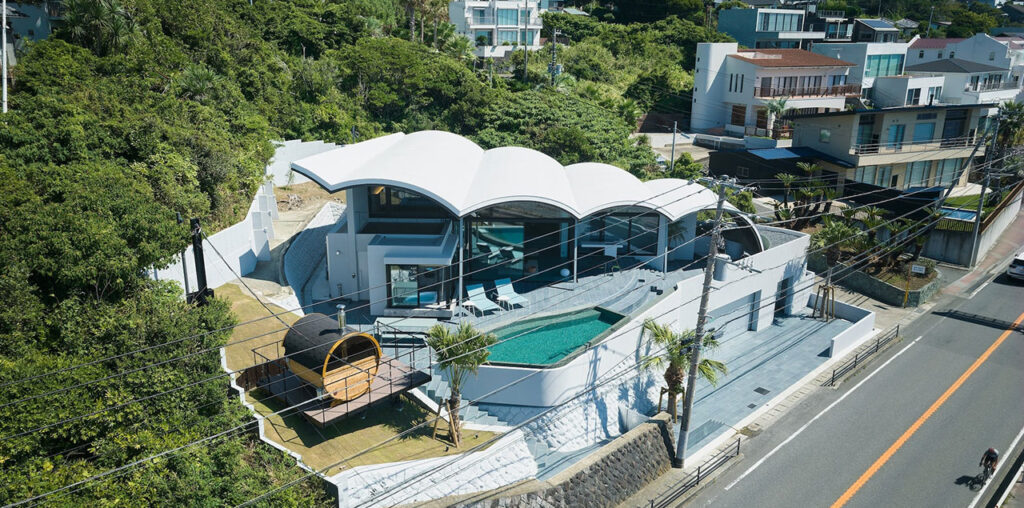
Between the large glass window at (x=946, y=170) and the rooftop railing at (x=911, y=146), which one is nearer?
the rooftop railing at (x=911, y=146)

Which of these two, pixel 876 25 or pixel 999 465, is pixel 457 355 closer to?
pixel 999 465

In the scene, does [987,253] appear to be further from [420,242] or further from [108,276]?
[108,276]

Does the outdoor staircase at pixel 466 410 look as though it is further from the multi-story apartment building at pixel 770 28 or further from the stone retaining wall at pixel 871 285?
the multi-story apartment building at pixel 770 28

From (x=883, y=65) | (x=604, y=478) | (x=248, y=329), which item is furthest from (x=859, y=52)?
(x=248, y=329)

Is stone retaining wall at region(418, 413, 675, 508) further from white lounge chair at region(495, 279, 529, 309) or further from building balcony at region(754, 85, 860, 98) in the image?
building balcony at region(754, 85, 860, 98)

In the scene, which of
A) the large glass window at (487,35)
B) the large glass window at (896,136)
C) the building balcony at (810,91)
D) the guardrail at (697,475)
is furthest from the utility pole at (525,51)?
the guardrail at (697,475)

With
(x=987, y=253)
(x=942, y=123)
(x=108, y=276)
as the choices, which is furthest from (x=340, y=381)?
(x=942, y=123)
